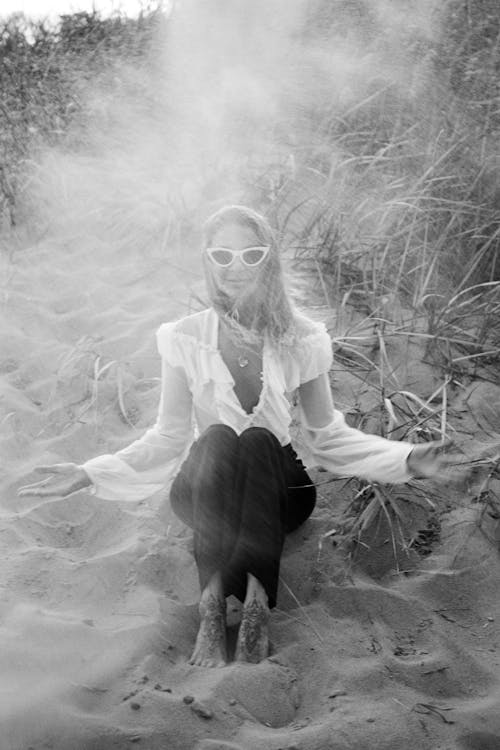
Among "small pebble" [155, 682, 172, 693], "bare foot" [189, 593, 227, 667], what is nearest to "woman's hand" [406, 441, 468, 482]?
"bare foot" [189, 593, 227, 667]

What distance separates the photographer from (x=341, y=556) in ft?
8.67

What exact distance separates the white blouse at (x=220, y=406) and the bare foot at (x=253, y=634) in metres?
0.51

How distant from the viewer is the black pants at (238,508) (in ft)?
7.59

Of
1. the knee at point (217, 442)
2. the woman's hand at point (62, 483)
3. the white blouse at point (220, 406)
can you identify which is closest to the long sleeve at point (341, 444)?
the white blouse at point (220, 406)

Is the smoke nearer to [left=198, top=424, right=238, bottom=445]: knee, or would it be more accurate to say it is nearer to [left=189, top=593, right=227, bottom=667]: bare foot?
[left=198, top=424, right=238, bottom=445]: knee

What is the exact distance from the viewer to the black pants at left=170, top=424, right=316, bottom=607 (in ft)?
7.59

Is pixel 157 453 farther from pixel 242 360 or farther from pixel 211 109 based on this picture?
pixel 211 109

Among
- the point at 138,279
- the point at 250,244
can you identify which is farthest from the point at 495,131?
the point at 250,244

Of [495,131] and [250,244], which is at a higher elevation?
[250,244]

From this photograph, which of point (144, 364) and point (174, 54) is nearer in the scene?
point (144, 364)

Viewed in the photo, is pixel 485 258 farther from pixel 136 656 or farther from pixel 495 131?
pixel 136 656

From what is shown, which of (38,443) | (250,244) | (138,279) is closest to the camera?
(250,244)

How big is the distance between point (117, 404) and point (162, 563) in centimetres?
93

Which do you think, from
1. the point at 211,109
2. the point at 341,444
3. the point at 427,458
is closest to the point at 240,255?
the point at 341,444
